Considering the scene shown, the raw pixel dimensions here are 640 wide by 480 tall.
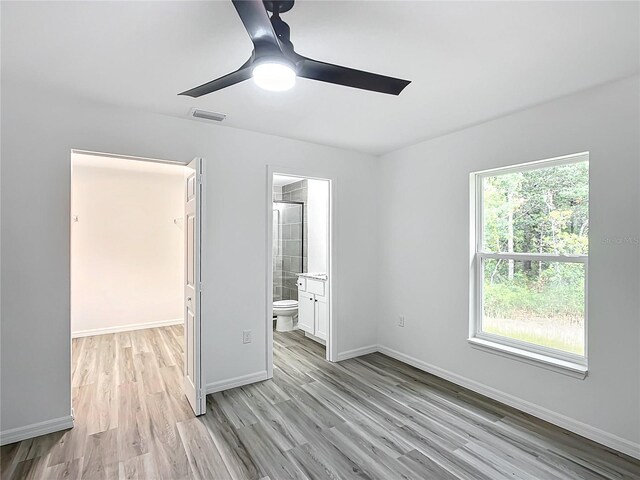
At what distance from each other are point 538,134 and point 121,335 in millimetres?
5646

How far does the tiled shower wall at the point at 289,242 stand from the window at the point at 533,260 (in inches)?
118

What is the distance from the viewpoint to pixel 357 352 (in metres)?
4.17

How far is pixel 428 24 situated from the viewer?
1724 millimetres

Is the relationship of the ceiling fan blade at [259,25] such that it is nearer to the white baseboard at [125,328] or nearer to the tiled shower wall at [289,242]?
the tiled shower wall at [289,242]

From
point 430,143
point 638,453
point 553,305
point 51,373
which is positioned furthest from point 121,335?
point 638,453

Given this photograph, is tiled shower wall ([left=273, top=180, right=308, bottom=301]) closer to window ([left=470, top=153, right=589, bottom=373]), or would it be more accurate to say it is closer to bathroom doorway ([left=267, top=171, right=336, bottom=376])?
bathroom doorway ([left=267, top=171, right=336, bottom=376])

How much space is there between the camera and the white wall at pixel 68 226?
7.94 feet

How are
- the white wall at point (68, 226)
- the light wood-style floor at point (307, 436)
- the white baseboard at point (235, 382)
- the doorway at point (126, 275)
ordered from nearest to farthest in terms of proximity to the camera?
the light wood-style floor at point (307, 436) → the white wall at point (68, 226) → the white baseboard at point (235, 382) → the doorway at point (126, 275)

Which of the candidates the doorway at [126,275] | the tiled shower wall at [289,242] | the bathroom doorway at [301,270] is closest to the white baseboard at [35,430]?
the doorway at [126,275]

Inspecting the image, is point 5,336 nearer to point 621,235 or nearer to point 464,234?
point 464,234

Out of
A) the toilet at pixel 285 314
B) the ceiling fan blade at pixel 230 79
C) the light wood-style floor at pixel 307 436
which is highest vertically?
the ceiling fan blade at pixel 230 79

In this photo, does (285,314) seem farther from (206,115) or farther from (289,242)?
(206,115)

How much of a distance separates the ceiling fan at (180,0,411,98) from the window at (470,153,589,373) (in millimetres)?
1816

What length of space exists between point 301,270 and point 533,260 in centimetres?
355
